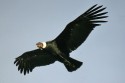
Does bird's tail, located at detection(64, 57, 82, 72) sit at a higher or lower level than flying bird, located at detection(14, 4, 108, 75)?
lower

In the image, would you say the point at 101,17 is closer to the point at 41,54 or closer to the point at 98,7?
the point at 98,7

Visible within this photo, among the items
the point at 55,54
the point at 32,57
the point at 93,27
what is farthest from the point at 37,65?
the point at 93,27

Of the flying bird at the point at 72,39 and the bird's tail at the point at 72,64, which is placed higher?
the flying bird at the point at 72,39

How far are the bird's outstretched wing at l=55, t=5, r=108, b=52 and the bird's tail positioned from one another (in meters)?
0.58

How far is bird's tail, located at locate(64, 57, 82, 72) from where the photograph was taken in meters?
20.3

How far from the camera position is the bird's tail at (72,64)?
20328 mm

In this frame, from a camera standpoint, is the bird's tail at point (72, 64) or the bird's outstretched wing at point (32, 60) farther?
the bird's outstretched wing at point (32, 60)

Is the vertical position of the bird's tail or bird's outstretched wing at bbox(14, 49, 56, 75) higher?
bird's outstretched wing at bbox(14, 49, 56, 75)

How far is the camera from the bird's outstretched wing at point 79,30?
19828 millimetres

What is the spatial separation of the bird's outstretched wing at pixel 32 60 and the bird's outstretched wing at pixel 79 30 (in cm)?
115

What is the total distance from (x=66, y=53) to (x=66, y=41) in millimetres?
485

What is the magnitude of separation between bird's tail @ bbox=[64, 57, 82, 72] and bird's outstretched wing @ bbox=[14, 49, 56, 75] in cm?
121

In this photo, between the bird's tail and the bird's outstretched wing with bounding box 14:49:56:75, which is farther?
the bird's outstretched wing with bounding box 14:49:56:75

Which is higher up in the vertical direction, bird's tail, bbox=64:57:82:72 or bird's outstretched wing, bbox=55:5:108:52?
bird's outstretched wing, bbox=55:5:108:52
